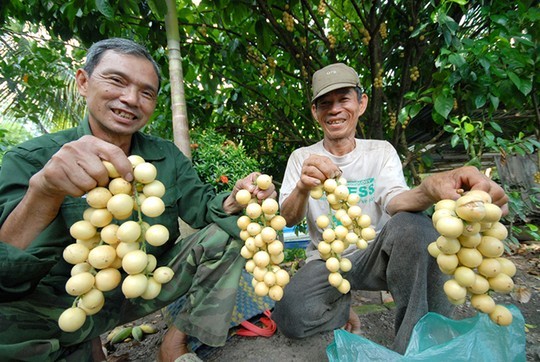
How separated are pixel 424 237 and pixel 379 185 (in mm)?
543

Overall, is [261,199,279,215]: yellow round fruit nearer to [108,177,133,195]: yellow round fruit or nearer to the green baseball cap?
[108,177,133,195]: yellow round fruit

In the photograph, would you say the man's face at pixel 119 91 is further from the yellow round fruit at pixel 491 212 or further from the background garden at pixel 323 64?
the yellow round fruit at pixel 491 212

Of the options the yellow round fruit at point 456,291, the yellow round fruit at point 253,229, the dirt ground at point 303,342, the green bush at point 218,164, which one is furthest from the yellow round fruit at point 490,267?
the green bush at point 218,164

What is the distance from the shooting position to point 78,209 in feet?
5.03

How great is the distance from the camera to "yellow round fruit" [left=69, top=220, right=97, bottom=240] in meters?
1.03

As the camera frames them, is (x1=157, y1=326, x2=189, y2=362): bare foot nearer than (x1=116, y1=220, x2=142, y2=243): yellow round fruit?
No

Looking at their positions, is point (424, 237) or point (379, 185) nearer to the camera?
point (424, 237)

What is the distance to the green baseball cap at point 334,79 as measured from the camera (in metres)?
2.00

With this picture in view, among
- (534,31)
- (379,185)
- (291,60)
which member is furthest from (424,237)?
(291,60)

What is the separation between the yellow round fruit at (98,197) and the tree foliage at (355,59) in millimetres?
1239

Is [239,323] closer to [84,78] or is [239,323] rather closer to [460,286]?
[460,286]

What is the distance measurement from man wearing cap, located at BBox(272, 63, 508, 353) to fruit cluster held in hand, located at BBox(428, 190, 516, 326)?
6.6 inches

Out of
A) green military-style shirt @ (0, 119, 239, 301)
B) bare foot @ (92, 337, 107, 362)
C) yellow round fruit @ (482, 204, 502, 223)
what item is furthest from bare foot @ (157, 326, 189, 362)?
yellow round fruit @ (482, 204, 502, 223)

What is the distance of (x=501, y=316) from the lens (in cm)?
110
